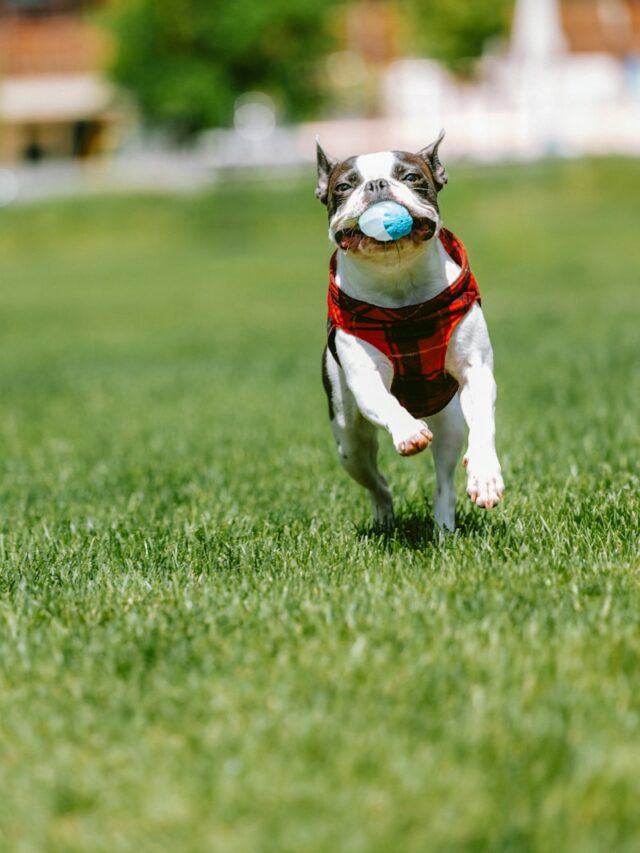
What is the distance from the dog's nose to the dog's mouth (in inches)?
5.6

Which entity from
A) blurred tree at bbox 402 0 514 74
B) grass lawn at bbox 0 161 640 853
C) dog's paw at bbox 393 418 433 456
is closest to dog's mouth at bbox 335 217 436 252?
dog's paw at bbox 393 418 433 456

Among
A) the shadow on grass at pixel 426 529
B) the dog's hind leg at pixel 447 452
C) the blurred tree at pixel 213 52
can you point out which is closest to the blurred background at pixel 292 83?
the blurred tree at pixel 213 52

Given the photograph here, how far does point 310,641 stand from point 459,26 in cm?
4775

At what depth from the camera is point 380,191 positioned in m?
4.71

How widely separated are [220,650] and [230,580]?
873mm

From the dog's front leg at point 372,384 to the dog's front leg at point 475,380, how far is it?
23 cm

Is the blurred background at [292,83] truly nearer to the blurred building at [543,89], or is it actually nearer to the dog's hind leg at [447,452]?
the blurred building at [543,89]

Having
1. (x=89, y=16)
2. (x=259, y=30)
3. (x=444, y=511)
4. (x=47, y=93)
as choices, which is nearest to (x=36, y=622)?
(x=444, y=511)

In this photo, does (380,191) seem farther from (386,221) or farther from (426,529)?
(426,529)

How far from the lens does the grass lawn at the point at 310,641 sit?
3.03 m

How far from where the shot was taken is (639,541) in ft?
16.4

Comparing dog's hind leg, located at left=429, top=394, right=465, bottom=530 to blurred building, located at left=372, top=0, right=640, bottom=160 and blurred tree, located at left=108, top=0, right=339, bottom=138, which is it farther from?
blurred tree, located at left=108, top=0, right=339, bottom=138

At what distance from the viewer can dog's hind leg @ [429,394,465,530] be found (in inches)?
213

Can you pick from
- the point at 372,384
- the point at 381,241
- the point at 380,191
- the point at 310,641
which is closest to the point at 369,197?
the point at 380,191
